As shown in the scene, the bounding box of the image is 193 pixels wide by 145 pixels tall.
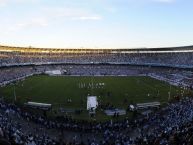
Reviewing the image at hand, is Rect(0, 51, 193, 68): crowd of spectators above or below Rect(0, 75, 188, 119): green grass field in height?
above

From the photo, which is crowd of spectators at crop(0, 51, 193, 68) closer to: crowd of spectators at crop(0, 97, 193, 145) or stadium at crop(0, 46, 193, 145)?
stadium at crop(0, 46, 193, 145)

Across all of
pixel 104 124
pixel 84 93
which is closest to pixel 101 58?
pixel 84 93

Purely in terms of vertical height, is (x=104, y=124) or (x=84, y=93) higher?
(x=104, y=124)

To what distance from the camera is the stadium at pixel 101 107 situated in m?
28.4

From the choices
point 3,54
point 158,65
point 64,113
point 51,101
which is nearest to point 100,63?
point 158,65

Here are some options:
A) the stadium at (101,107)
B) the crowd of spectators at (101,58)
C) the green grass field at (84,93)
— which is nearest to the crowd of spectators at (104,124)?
the stadium at (101,107)

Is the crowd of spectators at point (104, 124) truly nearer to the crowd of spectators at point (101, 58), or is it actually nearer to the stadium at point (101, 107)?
the stadium at point (101, 107)

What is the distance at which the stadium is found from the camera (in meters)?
28.4

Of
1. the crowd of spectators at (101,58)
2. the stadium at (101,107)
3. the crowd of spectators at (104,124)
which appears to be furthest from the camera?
the crowd of spectators at (101,58)

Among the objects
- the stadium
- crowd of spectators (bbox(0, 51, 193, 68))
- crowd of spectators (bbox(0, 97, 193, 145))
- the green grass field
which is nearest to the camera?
the stadium

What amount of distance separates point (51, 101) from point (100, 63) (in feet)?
225

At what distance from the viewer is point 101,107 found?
4428 cm

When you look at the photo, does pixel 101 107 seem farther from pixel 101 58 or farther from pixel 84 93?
pixel 101 58

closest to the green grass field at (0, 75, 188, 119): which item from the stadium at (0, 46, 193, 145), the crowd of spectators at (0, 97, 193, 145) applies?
the stadium at (0, 46, 193, 145)
